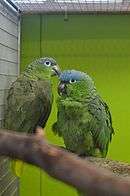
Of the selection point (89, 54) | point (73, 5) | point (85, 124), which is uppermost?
point (73, 5)

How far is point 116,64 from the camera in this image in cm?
163

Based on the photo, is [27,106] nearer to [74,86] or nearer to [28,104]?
[28,104]

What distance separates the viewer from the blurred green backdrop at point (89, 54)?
63.9 inches

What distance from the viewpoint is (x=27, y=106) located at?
1.16 m

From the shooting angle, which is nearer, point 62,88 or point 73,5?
point 62,88

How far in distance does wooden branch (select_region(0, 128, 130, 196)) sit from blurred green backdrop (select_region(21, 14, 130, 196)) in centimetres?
139

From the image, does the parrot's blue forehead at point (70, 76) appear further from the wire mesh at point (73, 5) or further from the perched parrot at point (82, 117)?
the wire mesh at point (73, 5)

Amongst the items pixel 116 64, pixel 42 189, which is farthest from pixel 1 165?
pixel 116 64

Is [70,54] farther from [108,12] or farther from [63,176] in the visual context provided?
[63,176]

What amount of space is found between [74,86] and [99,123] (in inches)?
5.6

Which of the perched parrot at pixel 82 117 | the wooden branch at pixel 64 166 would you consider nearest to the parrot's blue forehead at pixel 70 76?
the perched parrot at pixel 82 117

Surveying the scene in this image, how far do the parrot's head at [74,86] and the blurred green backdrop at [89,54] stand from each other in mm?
423

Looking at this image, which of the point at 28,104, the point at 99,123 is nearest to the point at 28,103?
the point at 28,104

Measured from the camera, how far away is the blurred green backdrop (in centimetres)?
162
